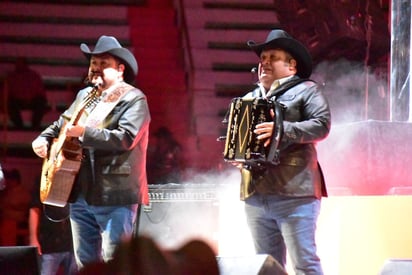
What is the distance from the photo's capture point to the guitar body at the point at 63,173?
5504mm

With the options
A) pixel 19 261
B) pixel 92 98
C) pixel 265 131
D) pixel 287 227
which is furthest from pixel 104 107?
pixel 19 261

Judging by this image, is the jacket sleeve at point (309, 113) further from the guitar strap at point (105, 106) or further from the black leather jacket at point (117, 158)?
Answer: the guitar strap at point (105, 106)

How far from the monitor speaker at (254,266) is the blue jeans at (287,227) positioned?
130 centimetres

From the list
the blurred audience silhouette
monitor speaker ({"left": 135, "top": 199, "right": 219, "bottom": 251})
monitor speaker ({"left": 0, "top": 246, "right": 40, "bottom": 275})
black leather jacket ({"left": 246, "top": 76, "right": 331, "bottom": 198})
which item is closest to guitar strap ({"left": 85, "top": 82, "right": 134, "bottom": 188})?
black leather jacket ({"left": 246, "top": 76, "right": 331, "bottom": 198})

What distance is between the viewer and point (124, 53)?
231 inches

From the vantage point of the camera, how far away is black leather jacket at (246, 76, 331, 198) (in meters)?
5.10

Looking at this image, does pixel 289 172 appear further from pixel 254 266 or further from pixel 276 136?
pixel 254 266

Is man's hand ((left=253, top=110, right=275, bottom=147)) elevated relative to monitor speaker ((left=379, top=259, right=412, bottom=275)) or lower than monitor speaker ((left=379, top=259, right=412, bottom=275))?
elevated

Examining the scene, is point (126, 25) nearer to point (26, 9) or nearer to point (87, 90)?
point (26, 9)

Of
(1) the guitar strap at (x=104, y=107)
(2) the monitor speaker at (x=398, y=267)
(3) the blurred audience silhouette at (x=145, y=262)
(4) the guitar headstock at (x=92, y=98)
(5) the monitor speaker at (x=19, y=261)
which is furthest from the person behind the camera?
(4) the guitar headstock at (x=92, y=98)

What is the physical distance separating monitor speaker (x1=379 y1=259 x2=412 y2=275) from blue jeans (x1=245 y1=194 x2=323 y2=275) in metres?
1.18

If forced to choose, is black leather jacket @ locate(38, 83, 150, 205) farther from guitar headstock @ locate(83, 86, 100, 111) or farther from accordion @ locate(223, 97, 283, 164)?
accordion @ locate(223, 97, 283, 164)

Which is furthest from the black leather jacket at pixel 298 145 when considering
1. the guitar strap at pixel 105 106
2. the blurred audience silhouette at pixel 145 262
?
the blurred audience silhouette at pixel 145 262

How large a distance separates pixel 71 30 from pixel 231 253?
8090mm
